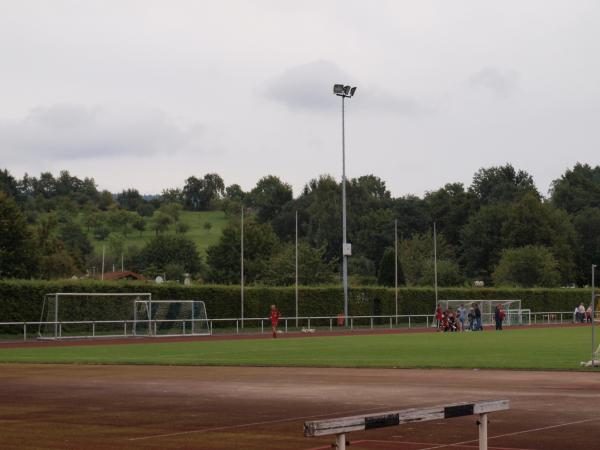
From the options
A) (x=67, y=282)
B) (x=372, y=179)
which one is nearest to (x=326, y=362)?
(x=67, y=282)

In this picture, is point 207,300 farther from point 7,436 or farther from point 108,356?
point 7,436

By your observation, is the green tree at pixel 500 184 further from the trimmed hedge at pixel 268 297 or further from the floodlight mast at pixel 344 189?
the floodlight mast at pixel 344 189

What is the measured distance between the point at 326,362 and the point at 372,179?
133 meters

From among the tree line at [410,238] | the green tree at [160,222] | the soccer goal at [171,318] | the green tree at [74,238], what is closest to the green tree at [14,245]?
the tree line at [410,238]

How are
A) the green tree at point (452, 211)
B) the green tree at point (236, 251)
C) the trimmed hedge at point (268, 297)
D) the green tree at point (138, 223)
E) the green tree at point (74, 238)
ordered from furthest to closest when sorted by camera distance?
the green tree at point (138, 223) < the green tree at point (74, 238) < the green tree at point (452, 211) < the green tree at point (236, 251) < the trimmed hedge at point (268, 297)

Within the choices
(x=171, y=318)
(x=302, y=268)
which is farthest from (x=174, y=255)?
(x=171, y=318)

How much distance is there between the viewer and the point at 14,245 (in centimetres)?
8356

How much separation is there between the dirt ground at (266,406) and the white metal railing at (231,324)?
77.9ft

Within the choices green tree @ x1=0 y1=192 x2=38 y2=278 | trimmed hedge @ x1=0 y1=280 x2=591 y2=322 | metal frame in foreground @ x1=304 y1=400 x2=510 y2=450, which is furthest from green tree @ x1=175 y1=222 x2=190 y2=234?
metal frame in foreground @ x1=304 y1=400 x2=510 y2=450

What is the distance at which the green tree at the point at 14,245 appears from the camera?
82.6 m

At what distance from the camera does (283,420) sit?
16.1m

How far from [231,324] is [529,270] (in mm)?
49315

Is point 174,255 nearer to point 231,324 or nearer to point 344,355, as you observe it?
point 231,324

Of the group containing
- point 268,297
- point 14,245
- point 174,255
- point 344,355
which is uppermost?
point 174,255
